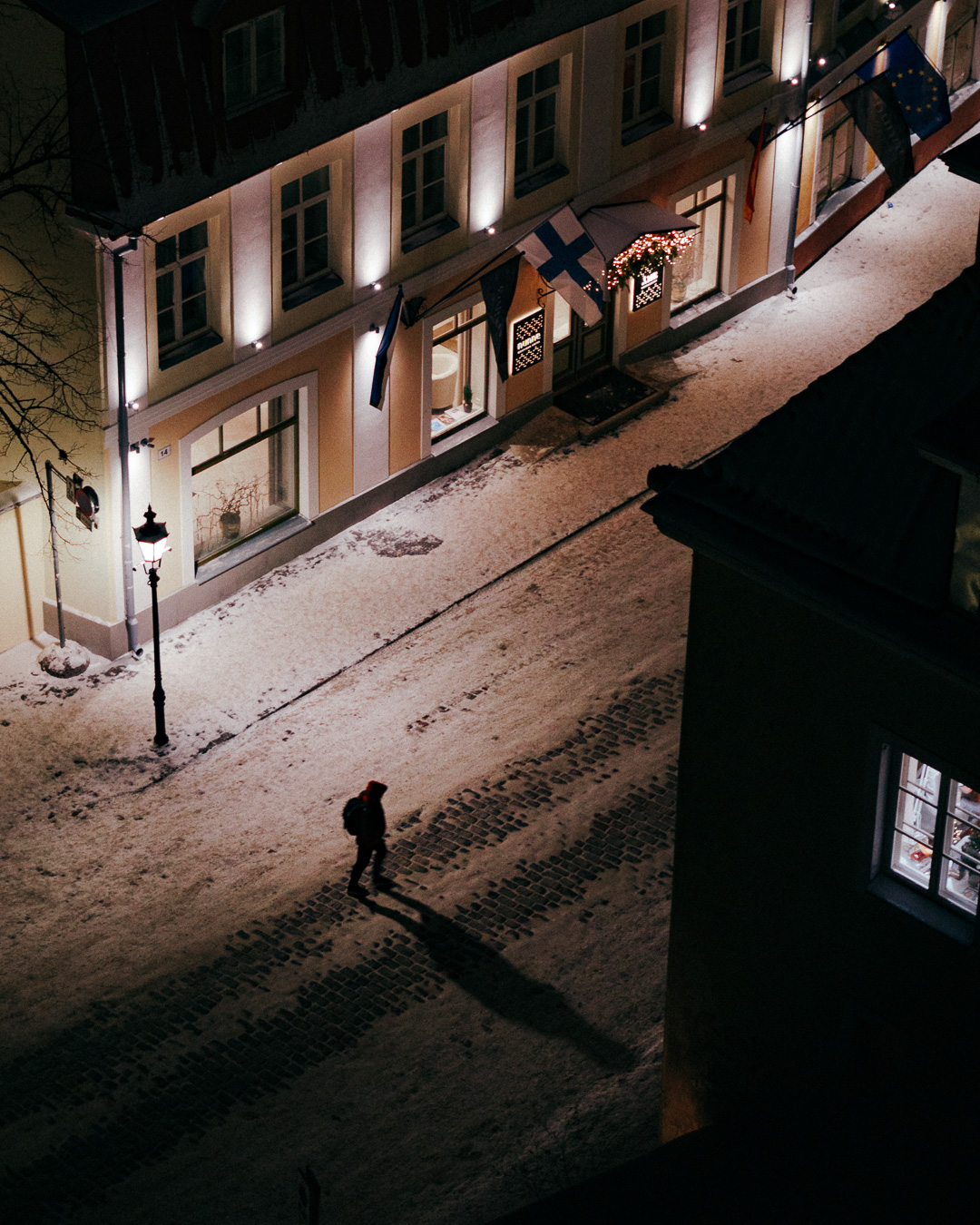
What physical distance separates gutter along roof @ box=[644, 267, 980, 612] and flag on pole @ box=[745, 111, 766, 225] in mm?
18893

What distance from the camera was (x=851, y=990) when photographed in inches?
767

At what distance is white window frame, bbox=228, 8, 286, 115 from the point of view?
93.2 ft

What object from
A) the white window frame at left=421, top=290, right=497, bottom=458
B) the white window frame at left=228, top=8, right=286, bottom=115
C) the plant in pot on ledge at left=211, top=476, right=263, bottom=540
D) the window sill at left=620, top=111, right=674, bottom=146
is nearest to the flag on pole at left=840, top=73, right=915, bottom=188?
the window sill at left=620, top=111, right=674, bottom=146

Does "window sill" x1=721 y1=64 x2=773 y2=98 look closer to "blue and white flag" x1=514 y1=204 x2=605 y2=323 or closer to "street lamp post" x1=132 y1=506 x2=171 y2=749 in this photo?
"blue and white flag" x1=514 y1=204 x2=605 y2=323

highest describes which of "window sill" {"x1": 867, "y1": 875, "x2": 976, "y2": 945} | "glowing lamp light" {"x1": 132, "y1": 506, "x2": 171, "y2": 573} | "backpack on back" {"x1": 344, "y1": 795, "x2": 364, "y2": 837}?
"window sill" {"x1": 867, "y1": 875, "x2": 976, "y2": 945}

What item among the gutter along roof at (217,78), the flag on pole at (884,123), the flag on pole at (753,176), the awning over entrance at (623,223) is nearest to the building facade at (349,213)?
the gutter along roof at (217,78)

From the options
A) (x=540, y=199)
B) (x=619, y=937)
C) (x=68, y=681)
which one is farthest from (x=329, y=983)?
(x=540, y=199)

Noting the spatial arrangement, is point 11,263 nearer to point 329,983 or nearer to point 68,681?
point 68,681

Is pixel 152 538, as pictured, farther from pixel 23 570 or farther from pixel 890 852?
pixel 890 852

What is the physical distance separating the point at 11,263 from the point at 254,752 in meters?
7.02

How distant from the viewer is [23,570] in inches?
1213

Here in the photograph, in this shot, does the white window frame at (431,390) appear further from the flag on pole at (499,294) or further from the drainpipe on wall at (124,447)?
the drainpipe on wall at (124,447)

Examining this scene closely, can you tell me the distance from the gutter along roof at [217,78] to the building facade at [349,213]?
3 cm

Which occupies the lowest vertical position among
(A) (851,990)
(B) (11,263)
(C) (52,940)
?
(C) (52,940)
